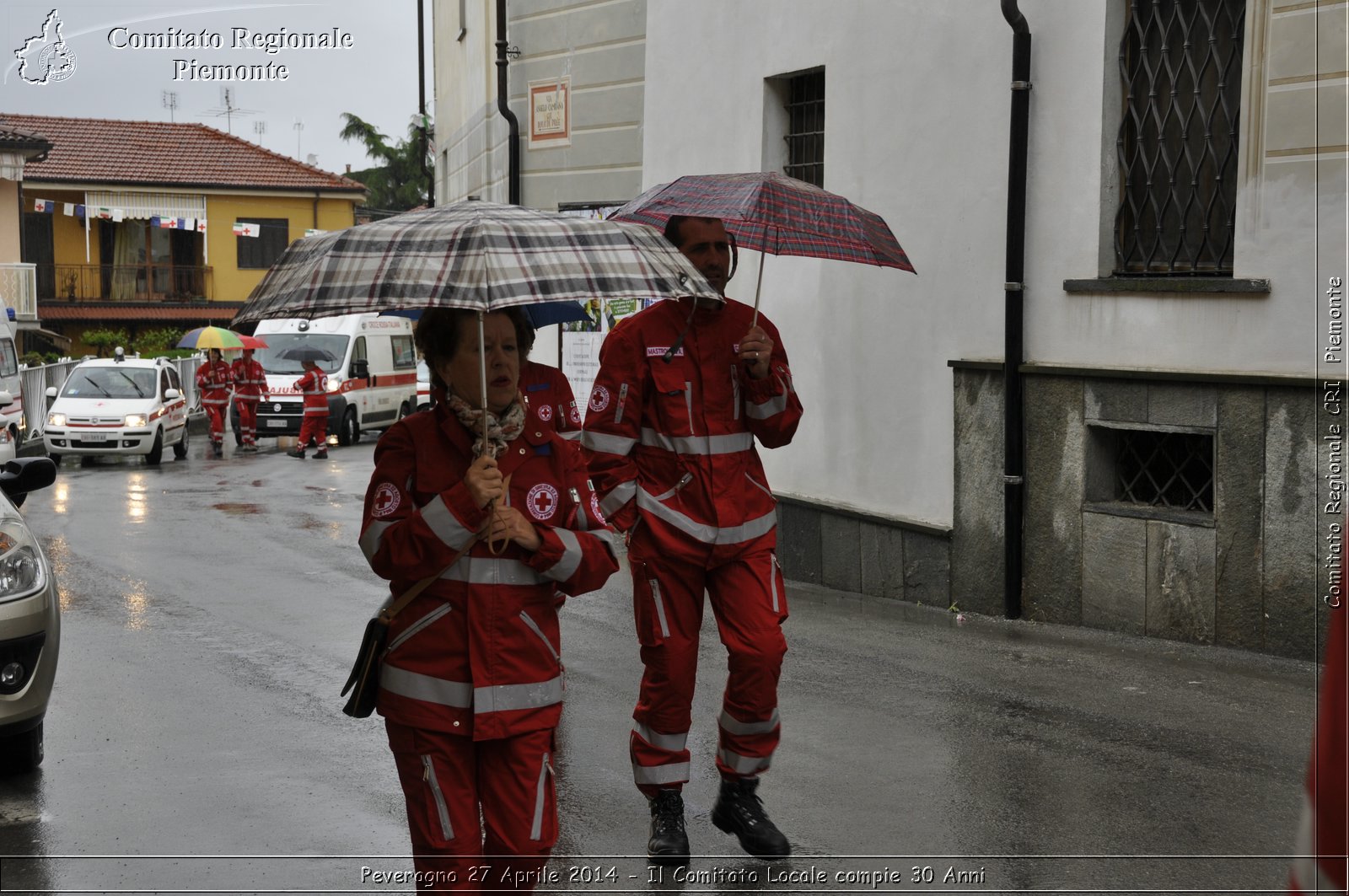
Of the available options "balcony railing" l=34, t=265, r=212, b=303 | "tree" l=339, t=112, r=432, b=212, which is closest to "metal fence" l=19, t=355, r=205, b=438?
"balcony railing" l=34, t=265, r=212, b=303

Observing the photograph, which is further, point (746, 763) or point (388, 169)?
point (388, 169)

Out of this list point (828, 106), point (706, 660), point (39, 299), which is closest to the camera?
point (706, 660)

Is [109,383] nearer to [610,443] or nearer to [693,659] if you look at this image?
[610,443]

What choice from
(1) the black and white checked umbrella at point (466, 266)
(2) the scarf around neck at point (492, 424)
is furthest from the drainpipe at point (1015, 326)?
(2) the scarf around neck at point (492, 424)

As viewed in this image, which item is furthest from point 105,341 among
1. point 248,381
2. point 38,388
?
point 248,381

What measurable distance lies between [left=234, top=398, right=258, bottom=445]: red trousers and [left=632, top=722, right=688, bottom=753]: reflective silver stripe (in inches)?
882

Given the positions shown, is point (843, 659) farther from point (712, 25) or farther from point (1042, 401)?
point (712, 25)

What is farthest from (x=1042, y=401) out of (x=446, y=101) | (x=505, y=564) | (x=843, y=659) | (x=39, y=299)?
(x=39, y=299)

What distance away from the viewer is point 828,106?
1124 centimetres

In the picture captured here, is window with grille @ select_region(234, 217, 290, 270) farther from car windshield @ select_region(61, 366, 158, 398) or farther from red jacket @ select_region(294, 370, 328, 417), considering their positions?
red jacket @ select_region(294, 370, 328, 417)

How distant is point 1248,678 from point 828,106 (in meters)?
5.41

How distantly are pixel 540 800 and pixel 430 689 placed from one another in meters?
0.38

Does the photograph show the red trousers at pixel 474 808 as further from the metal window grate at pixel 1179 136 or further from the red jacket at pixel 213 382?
the red jacket at pixel 213 382

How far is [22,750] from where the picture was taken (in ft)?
20.6
